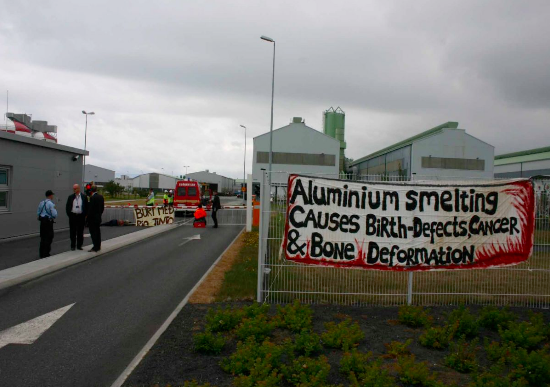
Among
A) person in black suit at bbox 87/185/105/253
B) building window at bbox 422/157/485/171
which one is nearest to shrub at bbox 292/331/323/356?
person in black suit at bbox 87/185/105/253

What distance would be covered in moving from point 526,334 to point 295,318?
284 cm

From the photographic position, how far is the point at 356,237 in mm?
7387

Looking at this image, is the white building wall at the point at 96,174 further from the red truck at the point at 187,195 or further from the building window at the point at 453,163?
the building window at the point at 453,163

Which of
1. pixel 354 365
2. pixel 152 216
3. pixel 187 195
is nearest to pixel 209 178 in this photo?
Result: pixel 187 195

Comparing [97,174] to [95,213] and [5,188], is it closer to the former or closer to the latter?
[5,188]

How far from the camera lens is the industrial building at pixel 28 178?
1708 centimetres

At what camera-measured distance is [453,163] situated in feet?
180

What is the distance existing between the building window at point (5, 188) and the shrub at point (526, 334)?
55.6ft

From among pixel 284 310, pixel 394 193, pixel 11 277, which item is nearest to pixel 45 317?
pixel 11 277

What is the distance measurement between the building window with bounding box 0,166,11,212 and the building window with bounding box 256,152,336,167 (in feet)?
142

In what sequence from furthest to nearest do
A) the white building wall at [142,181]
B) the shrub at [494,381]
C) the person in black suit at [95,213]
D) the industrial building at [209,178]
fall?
the white building wall at [142,181] < the industrial building at [209,178] < the person in black suit at [95,213] < the shrub at [494,381]

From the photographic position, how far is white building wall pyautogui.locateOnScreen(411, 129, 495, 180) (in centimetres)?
5272

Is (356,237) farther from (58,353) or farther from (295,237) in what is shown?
(58,353)

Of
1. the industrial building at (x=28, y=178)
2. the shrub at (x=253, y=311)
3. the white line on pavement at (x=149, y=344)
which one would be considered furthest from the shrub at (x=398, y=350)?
the industrial building at (x=28, y=178)
